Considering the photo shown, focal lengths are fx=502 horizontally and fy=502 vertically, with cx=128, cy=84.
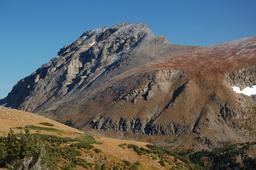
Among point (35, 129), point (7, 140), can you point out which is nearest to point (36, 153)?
point (7, 140)

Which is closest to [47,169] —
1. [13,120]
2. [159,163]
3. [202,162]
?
[159,163]

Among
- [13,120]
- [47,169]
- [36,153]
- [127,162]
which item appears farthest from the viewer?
[13,120]

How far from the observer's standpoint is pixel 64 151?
54344 mm

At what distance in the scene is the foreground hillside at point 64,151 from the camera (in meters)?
42.8

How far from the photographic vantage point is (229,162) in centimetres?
19950

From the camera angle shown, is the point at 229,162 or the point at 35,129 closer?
the point at 35,129

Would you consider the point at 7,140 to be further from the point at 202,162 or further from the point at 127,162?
the point at 202,162

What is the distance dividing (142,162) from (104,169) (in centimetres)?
844

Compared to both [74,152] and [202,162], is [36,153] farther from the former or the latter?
[202,162]

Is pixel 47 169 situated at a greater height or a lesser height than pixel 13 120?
lesser

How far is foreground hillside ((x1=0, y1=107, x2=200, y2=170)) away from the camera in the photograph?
140 feet

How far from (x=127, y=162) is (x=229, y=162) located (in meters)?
149

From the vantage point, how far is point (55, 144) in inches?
2226

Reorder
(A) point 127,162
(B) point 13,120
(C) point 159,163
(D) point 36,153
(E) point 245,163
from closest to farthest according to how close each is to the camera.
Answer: (D) point 36,153
(A) point 127,162
(C) point 159,163
(B) point 13,120
(E) point 245,163
